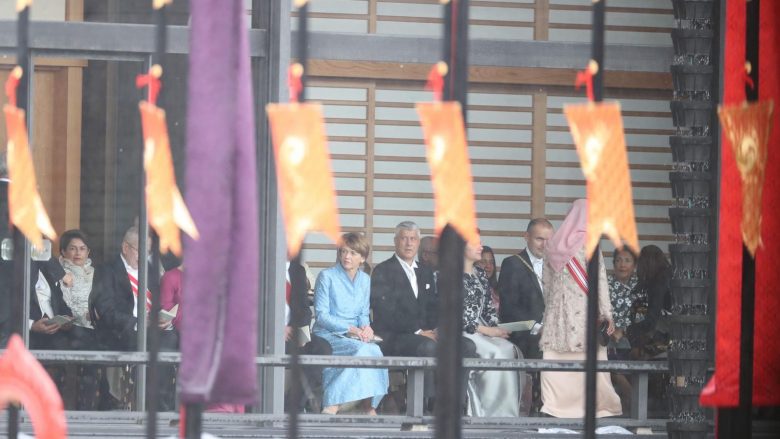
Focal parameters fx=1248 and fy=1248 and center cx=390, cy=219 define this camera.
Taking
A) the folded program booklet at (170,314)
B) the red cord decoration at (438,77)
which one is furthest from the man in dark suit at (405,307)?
the red cord decoration at (438,77)

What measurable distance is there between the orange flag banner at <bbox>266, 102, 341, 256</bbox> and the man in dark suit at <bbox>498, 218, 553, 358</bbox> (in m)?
3.46

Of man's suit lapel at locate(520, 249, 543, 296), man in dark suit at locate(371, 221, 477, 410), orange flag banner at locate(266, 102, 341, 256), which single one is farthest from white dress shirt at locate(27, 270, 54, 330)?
orange flag banner at locate(266, 102, 341, 256)

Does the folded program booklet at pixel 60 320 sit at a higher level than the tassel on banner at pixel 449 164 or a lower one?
lower

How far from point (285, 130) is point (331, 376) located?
11.0 ft

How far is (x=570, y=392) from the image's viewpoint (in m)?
5.80

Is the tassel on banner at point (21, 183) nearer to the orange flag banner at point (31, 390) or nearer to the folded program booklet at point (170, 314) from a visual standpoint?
the orange flag banner at point (31, 390)

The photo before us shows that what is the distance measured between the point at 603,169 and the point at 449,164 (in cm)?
32

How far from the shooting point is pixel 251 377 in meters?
2.50

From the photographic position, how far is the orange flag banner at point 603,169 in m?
A: 2.49

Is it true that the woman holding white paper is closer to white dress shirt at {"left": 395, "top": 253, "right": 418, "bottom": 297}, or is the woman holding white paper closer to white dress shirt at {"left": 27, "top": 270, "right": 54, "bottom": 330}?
white dress shirt at {"left": 395, "top": 253, "right": 418, "bottom": 297}

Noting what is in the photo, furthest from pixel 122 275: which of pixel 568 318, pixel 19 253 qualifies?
pixel 19 253

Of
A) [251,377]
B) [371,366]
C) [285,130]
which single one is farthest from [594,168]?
[371,366]

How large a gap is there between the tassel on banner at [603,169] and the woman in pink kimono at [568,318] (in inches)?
128

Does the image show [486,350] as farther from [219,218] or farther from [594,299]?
[219,218]
